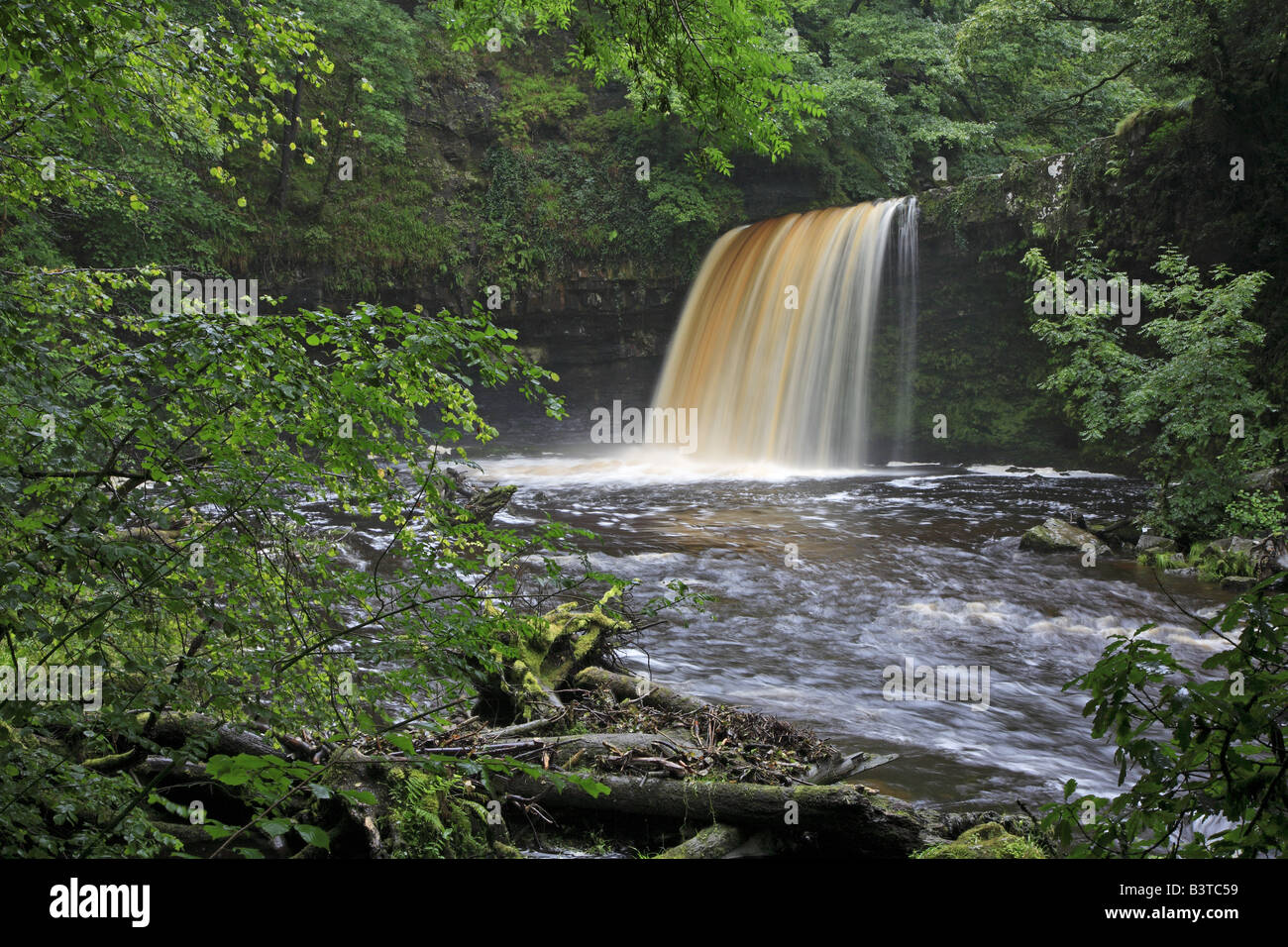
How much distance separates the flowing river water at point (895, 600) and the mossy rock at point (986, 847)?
3.77ft

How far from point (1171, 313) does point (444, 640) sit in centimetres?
1565

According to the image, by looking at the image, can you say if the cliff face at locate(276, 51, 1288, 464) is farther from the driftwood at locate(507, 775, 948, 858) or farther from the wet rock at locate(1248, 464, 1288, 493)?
the driftwood at locate(507, 775, 948, 858)

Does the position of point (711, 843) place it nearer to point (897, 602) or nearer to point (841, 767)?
point (841, 767)

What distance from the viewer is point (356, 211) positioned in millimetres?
20312

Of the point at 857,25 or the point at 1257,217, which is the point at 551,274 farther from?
the point at 1257,217

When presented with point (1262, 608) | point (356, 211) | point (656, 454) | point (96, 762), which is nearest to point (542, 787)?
point (96, 762)

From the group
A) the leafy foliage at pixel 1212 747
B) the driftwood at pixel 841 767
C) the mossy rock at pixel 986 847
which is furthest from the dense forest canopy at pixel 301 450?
the driftwood at pixel 841 767

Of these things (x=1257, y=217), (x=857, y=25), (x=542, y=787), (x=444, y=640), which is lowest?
(x=542, y=787)

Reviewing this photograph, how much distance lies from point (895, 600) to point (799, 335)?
11006 mm

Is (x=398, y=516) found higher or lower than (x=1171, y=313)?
lower

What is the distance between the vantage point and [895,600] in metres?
9.38

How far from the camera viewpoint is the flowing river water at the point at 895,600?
19.1 feet

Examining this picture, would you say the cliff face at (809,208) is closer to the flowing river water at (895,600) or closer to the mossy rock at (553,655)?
the flowing river water at (895,600)

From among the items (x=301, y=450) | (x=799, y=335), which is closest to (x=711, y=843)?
(x=301, y=450)
